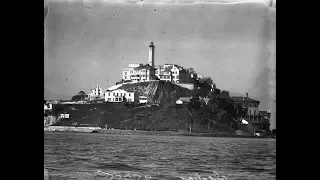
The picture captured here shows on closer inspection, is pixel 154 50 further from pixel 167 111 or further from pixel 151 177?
pixel 167 111

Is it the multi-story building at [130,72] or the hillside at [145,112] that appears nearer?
the multi-story building at [130,72]

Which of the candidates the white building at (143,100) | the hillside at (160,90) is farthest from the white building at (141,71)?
the white building at (143,100)

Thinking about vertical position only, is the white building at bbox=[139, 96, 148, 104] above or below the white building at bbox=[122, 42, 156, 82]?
below

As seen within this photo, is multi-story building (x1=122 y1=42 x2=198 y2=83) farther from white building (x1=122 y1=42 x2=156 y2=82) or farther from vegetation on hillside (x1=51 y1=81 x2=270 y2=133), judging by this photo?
vegetation on hillside (x1=51 y1=81 x2=270 y2=133)

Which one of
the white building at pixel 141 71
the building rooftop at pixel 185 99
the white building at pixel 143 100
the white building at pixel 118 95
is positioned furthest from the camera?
the white building at pixel 143 100

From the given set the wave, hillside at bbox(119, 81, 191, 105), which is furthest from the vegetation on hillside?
the wave

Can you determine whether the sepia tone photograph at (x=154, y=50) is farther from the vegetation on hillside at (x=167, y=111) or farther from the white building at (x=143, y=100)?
the white building at (x=143, y=100)
